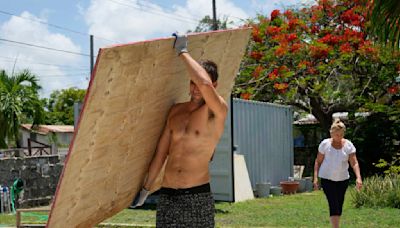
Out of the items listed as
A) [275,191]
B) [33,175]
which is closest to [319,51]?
[275,191]

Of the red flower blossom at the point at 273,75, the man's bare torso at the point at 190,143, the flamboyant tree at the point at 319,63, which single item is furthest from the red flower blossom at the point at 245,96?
the man's bare torso at the point at 190,143

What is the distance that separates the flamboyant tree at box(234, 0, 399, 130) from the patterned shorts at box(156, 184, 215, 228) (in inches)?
546

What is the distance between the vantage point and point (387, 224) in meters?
9.08

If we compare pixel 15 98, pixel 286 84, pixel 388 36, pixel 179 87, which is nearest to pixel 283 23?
pixel 286 84

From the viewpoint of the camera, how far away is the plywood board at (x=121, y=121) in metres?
3.40

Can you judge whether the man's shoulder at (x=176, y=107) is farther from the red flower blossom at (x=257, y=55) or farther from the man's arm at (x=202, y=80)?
the red flower blossom at (x=257, y=55)

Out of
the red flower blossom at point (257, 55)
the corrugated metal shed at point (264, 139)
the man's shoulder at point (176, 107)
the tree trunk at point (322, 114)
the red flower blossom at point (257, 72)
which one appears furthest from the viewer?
the tree trunk at point (322, 114)

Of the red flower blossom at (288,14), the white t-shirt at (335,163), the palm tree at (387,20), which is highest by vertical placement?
the red flower blossom at (288,14)

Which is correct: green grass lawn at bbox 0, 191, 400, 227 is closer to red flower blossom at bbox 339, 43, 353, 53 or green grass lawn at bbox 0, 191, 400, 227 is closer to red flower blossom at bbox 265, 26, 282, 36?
red flower blossom at bbox 339, 43, 353, 53

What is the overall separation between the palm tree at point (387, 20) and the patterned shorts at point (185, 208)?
9.95 feet

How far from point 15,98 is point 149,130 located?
14178mm

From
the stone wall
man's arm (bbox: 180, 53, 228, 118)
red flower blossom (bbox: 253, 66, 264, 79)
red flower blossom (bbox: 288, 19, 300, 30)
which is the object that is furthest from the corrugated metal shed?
man's arm (bbox: 180, 53, 228, 118)

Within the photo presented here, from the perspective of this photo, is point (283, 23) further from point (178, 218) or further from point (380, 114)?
point (178, 218)

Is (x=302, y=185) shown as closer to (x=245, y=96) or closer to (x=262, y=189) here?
(x=262, y=189)
